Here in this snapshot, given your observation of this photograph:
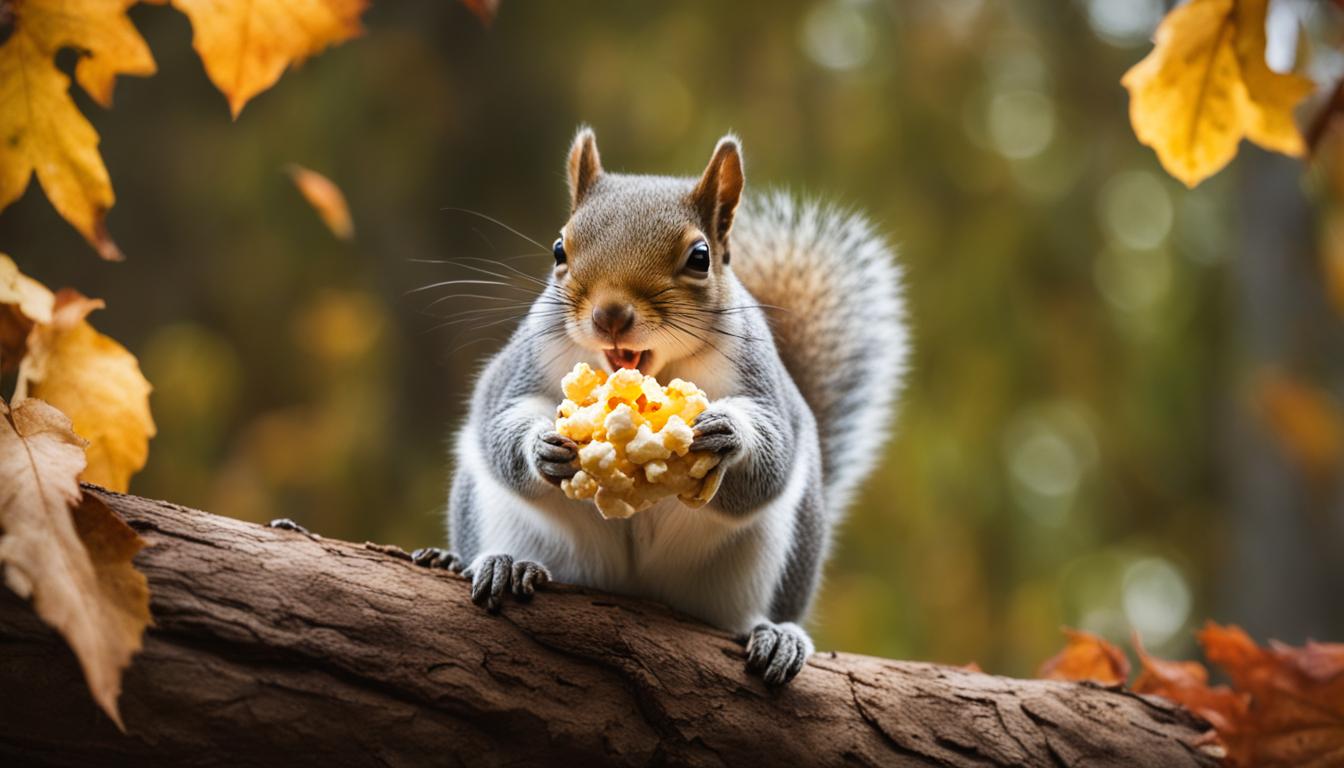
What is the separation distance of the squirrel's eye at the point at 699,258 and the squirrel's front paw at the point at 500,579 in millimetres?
519

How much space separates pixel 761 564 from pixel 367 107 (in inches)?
96.6

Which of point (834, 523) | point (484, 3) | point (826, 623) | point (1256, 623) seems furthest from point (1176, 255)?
point (484, 3)

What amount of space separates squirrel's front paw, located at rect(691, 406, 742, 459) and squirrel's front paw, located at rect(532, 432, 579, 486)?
0.17 m

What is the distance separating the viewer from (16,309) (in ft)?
5.06

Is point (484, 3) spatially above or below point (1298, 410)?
below

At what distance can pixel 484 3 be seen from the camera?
1.56m

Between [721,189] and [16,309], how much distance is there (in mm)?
1062

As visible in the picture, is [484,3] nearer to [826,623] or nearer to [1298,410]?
[826,623]

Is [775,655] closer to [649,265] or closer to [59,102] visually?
[649,265]

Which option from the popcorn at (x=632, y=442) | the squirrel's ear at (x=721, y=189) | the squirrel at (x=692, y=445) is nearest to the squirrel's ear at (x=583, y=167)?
the squirrel at (x=692, y=445)

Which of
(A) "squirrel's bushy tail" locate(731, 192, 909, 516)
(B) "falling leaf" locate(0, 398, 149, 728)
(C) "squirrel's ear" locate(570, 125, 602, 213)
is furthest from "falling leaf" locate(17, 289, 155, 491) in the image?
(A) "squirrel's bushy tail" locate(731, 192, 909, 516)

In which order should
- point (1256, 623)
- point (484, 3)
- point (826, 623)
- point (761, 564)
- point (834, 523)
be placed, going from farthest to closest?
1. point (1256, 623)
2. point (826, 623)
3. point (834, 523)
4. point (761, 564)
5. point (484, 3)

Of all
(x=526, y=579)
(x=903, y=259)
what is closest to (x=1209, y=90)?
(x=526, y=579)

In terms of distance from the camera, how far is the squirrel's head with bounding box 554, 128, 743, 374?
69.6 inches
